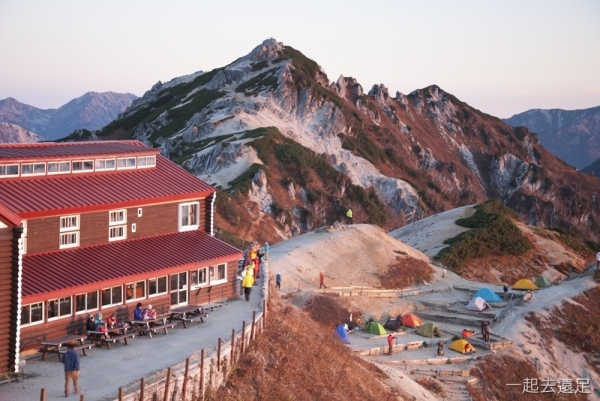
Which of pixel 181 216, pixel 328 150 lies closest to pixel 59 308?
pixel 181 216

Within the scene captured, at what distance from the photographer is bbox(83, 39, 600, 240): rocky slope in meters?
95.8

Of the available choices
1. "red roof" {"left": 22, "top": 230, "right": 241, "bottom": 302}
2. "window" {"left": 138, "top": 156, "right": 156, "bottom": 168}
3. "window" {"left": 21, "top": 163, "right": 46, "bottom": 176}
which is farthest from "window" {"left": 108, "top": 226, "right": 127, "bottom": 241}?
"window" {"left": 138, "top": 156, "right": 156, "bottom": 168}

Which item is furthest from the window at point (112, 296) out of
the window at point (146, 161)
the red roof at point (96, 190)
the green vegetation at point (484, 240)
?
the green vegetation at point (484, 240)

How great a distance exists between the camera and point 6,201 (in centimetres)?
2817

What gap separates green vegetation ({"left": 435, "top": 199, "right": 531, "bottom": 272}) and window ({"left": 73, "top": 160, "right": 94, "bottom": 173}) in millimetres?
44315

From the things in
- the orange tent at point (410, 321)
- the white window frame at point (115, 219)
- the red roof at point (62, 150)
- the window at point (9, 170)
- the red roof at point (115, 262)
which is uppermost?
the red roof at point (62, 150)

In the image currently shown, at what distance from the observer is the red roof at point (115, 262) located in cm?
2778

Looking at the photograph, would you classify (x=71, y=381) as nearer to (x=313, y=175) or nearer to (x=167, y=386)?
(x=167, y=386)

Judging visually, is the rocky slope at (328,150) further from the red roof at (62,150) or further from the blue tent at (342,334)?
the red roof at (62,150)

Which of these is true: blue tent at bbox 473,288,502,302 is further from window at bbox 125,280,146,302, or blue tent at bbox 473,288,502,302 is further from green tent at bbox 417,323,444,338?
window at bbox 125,280,146,302

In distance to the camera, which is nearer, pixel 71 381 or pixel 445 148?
pixel 71 381

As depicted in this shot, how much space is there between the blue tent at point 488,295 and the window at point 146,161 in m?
31.6

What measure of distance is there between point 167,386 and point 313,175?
8286cm

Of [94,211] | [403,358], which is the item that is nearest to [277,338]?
[94,211]
